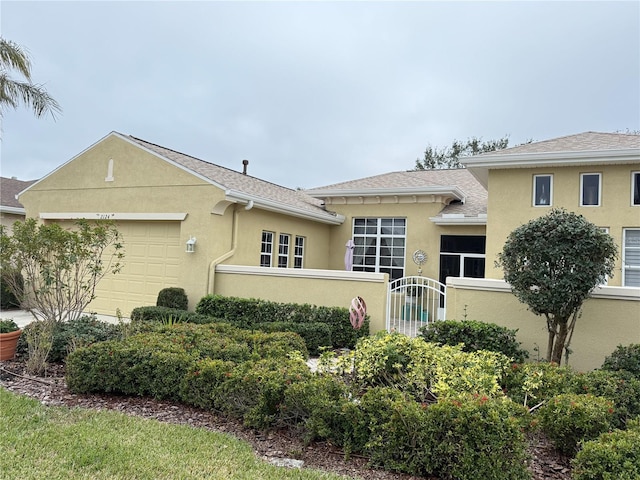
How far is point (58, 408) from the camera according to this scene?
4.60 meters

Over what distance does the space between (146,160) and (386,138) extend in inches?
803

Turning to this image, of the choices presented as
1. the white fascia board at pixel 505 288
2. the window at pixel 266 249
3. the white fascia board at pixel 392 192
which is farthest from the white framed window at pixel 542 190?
the window at pixel 266 249

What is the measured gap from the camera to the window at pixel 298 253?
1420 cm

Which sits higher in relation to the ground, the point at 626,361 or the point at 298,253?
the point at 298,253

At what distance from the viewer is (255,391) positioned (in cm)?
425

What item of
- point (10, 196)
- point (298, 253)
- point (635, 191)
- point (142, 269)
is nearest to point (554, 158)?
point (635, 191)

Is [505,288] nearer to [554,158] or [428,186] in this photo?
[554,158]

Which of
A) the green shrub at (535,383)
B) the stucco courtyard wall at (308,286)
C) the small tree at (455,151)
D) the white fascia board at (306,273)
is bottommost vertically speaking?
the green shrub at (535,383)

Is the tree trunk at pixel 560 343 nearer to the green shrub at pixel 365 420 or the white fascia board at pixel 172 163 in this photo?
the green shrub at pixel 365 420

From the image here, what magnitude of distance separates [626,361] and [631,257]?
6.14 metres

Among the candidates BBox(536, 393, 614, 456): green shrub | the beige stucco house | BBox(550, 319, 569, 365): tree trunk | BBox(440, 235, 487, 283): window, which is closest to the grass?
BBox(536, 393, 614, 456): green shrub

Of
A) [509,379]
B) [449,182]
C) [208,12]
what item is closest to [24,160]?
[208,12]

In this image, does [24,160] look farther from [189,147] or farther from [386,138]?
[386,138]

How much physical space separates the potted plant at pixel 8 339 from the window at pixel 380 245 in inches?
443
